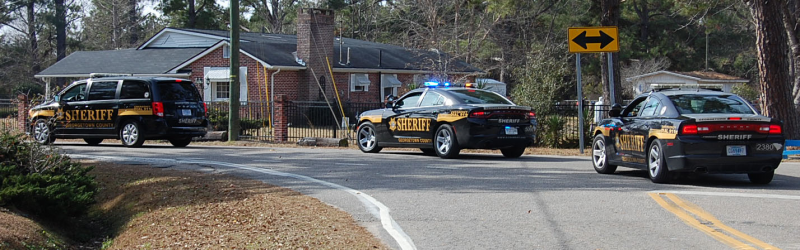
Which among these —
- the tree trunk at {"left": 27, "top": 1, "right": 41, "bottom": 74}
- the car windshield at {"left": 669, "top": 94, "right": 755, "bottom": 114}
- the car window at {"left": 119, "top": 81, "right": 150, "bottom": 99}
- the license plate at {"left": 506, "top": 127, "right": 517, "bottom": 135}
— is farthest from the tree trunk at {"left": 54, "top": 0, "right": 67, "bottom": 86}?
the car windshield at {"left": 669, "top": 94, "right": 755, "bottom": 114}

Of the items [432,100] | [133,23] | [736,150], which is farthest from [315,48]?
[133,23]

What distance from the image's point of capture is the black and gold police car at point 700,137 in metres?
10.3

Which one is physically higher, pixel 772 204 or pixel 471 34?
pixel 471 34

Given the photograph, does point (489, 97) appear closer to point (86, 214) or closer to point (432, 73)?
point (86, 214)

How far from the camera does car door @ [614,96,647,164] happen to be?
11500 millimetres

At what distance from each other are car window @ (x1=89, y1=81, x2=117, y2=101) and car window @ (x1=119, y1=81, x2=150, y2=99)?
280 millimetres

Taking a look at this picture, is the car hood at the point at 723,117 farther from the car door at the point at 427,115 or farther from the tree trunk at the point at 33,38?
the tree trunk at the point at 33,38

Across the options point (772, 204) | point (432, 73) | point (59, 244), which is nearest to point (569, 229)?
point (772, 204)

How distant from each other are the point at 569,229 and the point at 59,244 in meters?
5.93

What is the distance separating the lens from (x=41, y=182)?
10.8m

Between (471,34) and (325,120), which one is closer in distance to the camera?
(325,120)

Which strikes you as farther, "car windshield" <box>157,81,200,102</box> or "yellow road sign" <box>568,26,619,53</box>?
"car windshield" <box>157,81,200,102</box>

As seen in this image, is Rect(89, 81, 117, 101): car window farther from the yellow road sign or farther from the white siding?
the white siding

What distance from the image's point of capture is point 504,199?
31.5 ft
